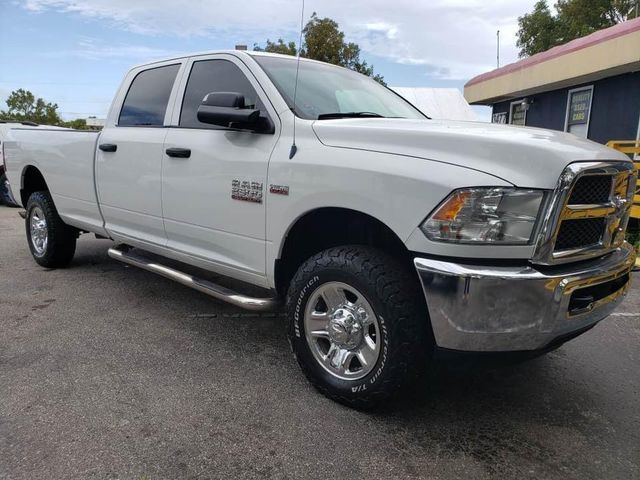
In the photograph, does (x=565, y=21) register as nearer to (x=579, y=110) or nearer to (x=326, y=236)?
(x=579, y=110)

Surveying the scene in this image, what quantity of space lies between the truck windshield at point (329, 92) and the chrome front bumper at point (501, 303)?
1.42m

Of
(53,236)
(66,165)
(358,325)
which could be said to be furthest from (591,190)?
(53,236)

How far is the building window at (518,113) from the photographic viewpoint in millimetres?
13625

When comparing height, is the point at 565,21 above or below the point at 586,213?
above

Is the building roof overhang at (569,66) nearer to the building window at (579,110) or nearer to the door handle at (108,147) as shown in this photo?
the building window at (579,110)

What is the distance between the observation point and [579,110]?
11695 mm

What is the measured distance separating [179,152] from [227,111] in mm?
787

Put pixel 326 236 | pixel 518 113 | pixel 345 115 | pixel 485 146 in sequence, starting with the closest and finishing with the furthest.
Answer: pixel 485 146 < pixel 326 236 < pixel 345 115 < pixel 518 113

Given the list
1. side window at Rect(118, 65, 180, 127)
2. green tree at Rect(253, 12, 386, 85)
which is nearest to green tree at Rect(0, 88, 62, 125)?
green tree at Rect(253, 12, 386, 85)

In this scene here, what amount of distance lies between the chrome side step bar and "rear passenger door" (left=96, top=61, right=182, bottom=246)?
16 cm

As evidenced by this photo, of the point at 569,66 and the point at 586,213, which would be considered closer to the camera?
the point at 586,213

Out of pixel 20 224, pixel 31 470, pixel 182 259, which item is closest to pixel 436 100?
pixel 20 224

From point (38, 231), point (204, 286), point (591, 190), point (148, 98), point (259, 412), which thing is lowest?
point (259, 412)

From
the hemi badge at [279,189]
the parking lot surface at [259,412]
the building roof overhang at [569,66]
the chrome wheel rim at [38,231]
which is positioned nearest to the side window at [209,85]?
the hemi badge at [279,189]
